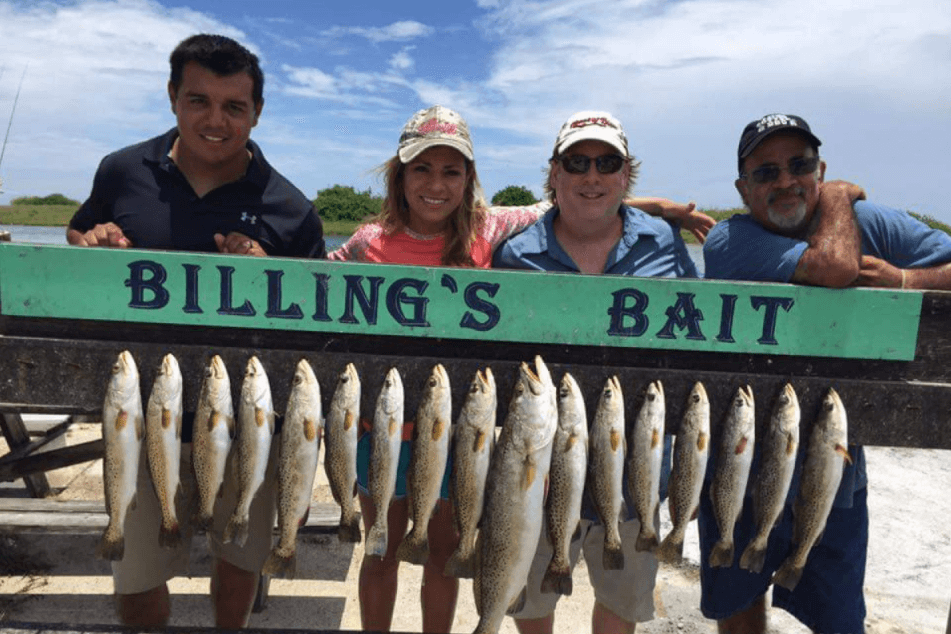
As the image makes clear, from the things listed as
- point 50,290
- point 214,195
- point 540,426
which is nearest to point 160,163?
point 214,195

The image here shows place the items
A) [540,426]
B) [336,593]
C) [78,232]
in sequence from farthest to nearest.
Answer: [336,593] < [78,232] < [540,426]

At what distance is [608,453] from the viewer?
229 centimetres

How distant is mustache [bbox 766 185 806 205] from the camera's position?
2.81 m

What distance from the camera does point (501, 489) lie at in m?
2.29

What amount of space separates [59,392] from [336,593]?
234 centimetres

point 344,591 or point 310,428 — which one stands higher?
point 310,428

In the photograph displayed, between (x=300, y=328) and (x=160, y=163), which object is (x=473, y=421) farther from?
(x=160, y=163)

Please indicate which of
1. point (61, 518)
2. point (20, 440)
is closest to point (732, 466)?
point (61, 518)

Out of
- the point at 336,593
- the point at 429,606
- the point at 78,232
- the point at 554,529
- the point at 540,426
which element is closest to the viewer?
the point at 540,426

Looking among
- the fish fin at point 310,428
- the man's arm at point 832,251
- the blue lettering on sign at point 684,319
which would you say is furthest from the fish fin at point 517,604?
the man's arm at point 832,251

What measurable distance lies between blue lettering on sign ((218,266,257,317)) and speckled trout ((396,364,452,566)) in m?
0.65

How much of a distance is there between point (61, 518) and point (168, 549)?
1706 millimetres

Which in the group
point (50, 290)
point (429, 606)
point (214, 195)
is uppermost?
point (214, 195)

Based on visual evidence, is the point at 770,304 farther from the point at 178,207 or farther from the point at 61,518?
the point at 61,518
